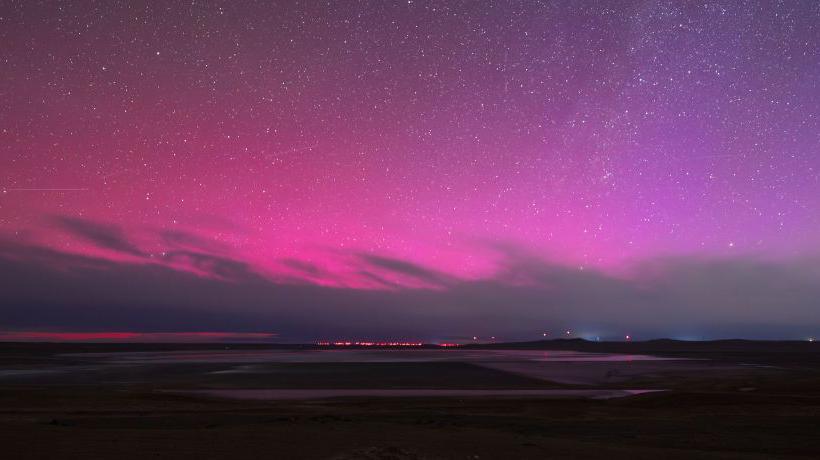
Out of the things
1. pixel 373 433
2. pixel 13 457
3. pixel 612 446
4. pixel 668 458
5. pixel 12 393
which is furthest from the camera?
pixel 12 393

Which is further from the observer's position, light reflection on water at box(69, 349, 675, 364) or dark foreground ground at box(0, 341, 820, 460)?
light reflection on water at box(69, 349, 675, 364)

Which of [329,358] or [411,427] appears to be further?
[329,358]

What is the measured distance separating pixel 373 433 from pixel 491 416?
5.95 meters

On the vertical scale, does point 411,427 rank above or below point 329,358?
above

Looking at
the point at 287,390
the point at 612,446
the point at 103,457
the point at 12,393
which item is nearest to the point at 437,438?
the point at 612,446

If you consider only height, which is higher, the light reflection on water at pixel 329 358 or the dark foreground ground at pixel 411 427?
the dark foreground ground at pixel 411 427

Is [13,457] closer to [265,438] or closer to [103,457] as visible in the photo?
[103,457]

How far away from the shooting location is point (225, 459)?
1248cm

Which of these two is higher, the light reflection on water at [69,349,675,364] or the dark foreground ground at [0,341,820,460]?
the dark foreground ground at [0,341,820,460]

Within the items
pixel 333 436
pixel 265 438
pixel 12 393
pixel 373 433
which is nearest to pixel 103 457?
pixel 265 438

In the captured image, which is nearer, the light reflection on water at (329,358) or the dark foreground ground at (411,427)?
the dark foreground ground at (411,427)

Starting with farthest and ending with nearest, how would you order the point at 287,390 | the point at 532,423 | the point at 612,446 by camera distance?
the point at 287,390 < the point at 532,423 < the point at 612,446

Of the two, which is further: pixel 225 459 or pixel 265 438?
pixel 265 438

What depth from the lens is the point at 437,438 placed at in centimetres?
1579
